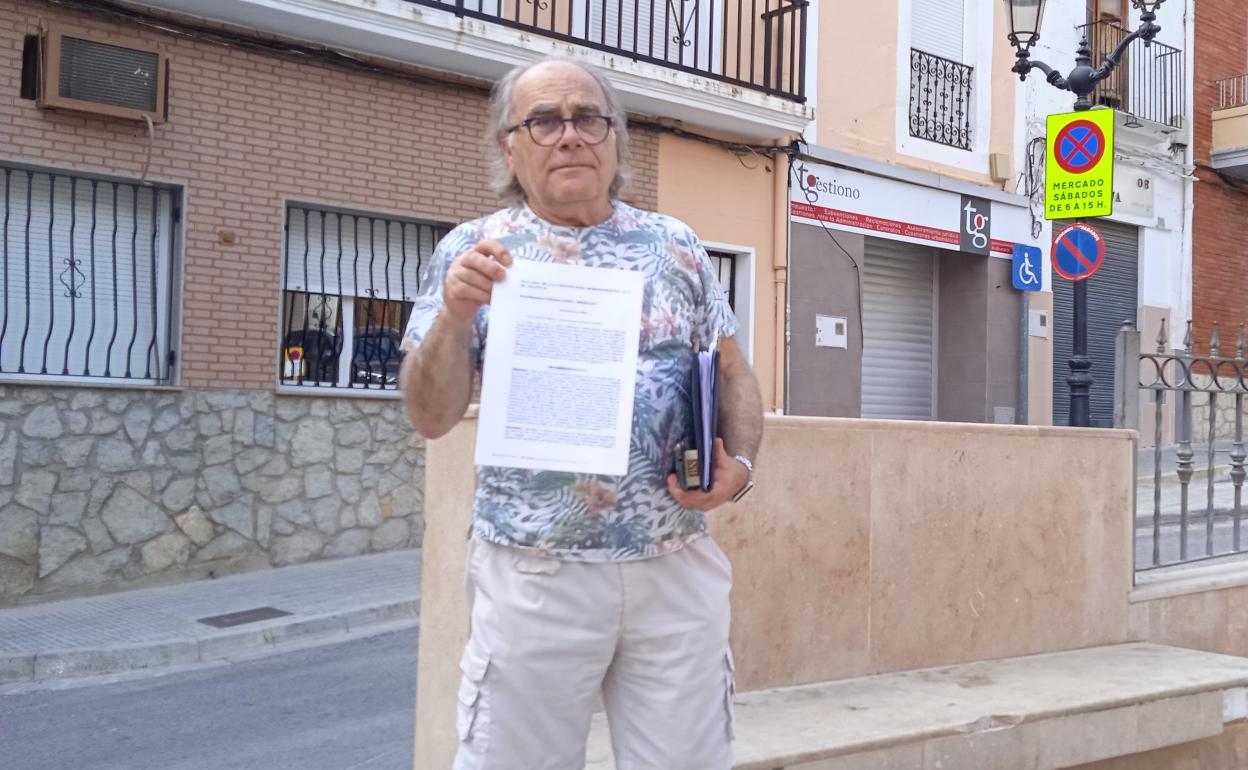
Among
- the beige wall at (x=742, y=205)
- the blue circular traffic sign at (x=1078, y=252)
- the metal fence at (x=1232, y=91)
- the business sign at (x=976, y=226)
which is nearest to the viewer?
the blue circular traffic sign at (x=1078, y=252)

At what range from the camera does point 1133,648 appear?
5016 millimetres

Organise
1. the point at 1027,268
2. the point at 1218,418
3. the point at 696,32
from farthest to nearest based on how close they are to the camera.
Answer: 1. the point at 1027,268
2. the point at 696,32
3. the point at 1218,418

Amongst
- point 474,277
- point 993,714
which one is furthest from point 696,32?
point 474,277

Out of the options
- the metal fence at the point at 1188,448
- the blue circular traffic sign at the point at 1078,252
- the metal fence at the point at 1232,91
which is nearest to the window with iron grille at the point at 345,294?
the blue circular traffic sign at the point at 1078,252

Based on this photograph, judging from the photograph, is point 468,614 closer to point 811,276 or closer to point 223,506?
point 223,506

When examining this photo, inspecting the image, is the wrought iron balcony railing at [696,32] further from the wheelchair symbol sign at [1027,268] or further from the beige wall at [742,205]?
the wheelchair symbol sign at [1027,268]

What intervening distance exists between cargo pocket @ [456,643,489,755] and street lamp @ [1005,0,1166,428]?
566cm

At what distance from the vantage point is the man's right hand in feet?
6.97

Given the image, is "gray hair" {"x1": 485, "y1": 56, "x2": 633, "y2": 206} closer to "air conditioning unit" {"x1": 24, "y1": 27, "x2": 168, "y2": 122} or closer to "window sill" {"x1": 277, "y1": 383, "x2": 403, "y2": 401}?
"air conditioning unit" {"x1": 24, "y1": 27, "x2": 168, "y2": 122}

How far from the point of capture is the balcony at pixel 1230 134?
58.3ft

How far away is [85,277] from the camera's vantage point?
8.71 m

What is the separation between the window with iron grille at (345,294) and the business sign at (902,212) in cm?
488

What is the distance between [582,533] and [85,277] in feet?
24.8

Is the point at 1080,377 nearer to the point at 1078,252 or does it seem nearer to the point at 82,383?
the point at 1078,252
